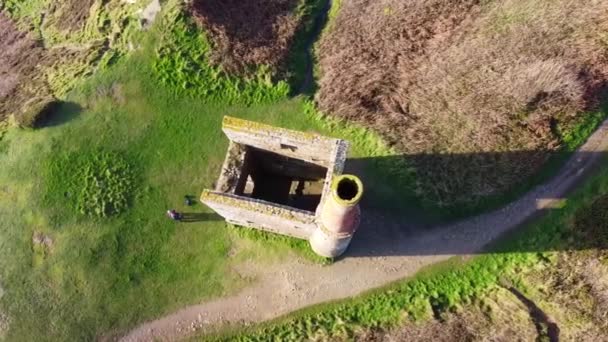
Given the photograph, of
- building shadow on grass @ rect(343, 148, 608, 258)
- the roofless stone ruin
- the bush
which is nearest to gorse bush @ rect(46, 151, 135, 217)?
the bush

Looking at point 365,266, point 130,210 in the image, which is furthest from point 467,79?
point 130,210

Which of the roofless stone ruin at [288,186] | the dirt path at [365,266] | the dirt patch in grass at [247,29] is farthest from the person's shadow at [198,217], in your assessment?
the dirt patch in grass at [247,29]

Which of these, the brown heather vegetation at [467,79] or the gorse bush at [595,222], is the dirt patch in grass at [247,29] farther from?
the gorse bush at [595,222]

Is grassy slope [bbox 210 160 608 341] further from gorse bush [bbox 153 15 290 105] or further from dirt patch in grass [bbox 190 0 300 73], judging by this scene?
dirt patch in grass [bbox 190 0 300 73]

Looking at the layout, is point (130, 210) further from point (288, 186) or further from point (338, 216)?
point (338, 216)

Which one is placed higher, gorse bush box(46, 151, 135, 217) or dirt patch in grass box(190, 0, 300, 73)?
dirt patch in grass box(190, 0, 300, 73)
